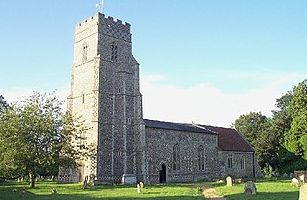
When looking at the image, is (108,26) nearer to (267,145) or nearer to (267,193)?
(267,193)

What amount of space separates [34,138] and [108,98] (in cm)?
1137

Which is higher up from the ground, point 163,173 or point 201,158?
point 201,158

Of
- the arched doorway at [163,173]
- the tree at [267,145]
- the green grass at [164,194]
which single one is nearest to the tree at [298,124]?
the tree at [267,145]

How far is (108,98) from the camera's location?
42.0 metres

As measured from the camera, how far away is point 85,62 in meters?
44.2

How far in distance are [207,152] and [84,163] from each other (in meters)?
16.6

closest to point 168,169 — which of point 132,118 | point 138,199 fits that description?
point 132,118

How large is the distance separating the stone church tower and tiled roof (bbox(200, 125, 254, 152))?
565 inches

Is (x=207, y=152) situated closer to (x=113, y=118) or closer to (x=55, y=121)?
(x=113, y=118)

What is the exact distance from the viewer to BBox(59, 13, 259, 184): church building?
1601 inches

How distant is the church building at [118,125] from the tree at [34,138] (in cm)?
586

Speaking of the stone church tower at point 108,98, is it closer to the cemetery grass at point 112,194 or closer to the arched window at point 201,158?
the arched window at point 201,158

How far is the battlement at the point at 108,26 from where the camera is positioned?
43625 millimetres

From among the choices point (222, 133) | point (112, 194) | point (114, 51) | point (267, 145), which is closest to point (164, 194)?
point (112, 194)
